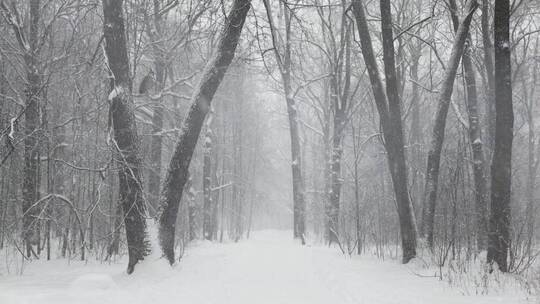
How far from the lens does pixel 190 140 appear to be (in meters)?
7.48

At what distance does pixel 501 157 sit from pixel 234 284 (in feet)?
15.6

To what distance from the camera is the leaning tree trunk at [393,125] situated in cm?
803

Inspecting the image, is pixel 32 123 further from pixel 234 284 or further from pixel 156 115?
pixel 234 284

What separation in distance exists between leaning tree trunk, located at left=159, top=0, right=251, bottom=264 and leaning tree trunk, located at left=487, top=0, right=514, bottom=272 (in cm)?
427

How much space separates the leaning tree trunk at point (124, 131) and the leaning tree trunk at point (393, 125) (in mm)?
4526

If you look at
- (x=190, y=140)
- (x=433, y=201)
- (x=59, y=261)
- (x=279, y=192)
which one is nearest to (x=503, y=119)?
(x=433, y=201)

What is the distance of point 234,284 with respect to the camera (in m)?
6.48

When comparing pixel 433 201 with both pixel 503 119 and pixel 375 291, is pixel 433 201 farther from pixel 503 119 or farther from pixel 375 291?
pixel 375 291

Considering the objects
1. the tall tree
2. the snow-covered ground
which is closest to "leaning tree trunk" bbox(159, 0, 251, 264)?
the snow-covered ground

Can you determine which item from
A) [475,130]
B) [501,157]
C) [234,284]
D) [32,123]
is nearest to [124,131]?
[234,284]

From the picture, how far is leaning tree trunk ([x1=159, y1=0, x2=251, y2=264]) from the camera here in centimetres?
734

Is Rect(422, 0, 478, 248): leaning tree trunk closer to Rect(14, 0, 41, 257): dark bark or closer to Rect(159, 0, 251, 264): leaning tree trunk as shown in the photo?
Rect(159, 0, 251, 264): leaning tree trunk

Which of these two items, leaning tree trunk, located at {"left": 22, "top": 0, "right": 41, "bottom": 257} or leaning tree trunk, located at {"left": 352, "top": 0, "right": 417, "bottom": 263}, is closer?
leaning tree trunk, located at {"left": 352, "top": 0, "right": 417, "bottom": 263}

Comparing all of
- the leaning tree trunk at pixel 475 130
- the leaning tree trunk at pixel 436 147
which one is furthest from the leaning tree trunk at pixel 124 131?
the leaning tree trunk at pixel 475 130
